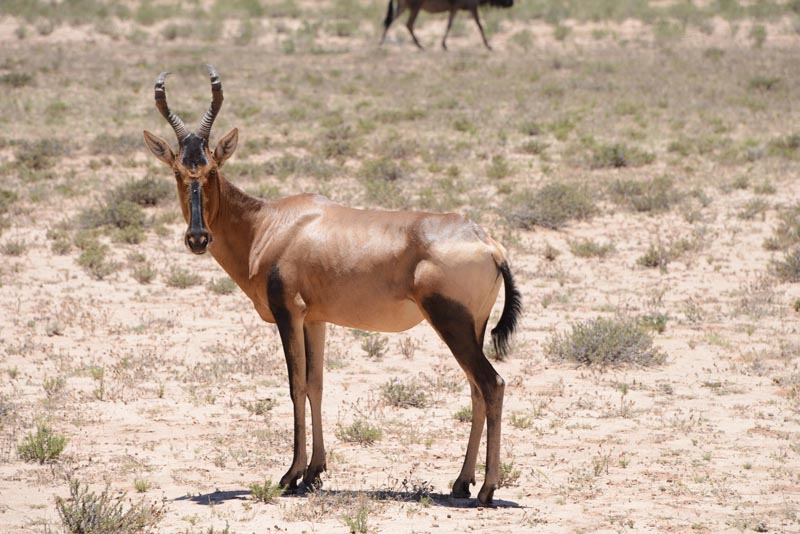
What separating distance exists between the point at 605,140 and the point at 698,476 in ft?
43.9

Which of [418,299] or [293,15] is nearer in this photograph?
[418,299]

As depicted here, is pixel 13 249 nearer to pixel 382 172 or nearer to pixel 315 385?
pixel 382 172

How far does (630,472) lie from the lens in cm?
730

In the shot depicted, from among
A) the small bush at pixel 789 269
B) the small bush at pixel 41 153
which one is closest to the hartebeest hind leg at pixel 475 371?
the small bush at pixel 789 269

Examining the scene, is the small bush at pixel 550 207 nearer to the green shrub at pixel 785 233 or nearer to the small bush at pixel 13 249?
the green shrub at pixel 785 233

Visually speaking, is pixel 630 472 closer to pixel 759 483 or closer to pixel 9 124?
pixel 759 483

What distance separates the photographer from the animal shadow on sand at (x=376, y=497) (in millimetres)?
6715

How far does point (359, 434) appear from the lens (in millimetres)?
8008

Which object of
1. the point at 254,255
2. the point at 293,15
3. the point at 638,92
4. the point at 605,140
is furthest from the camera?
the point at 293,15

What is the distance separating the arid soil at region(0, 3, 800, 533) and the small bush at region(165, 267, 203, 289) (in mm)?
61

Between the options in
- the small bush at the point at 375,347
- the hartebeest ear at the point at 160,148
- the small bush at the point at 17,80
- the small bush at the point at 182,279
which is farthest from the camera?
the small bush at the point at 17,80

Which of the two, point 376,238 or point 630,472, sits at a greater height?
point 376,238

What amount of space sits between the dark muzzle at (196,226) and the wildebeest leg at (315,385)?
2.95 ft

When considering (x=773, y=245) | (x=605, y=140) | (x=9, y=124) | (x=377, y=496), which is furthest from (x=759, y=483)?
(x=9, y=124)
